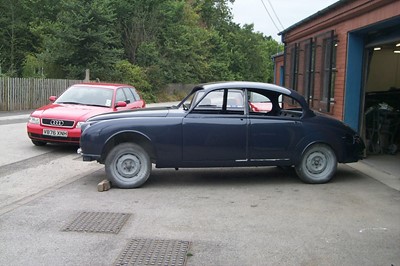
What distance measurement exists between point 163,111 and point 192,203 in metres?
1.71

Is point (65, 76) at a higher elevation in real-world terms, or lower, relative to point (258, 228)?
higher

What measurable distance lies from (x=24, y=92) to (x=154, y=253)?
19.0 m

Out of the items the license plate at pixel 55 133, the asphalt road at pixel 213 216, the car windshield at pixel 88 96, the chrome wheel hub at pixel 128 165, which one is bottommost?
the asphalt road at pixel 213 216

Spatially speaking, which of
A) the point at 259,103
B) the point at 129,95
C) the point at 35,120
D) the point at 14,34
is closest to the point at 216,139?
the point at 259,103

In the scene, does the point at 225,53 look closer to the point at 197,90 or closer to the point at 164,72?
the point at 164,72

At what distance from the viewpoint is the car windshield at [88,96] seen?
11.4 m

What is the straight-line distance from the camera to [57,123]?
10164 millimetres

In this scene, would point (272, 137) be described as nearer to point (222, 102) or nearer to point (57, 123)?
point (222, 102)

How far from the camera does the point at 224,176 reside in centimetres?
802

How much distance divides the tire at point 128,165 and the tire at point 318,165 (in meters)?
2.44

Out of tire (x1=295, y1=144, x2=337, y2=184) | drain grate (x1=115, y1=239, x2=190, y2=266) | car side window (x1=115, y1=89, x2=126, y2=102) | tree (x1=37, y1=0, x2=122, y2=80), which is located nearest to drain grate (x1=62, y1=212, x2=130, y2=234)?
drain grate (x1=115, y1=239, x2=190, y2=266)

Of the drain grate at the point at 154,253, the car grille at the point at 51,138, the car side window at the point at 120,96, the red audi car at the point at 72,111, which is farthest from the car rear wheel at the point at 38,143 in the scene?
the drain grate at the point at 154,253

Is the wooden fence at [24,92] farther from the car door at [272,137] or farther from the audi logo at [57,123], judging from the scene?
the car door at [272,137]

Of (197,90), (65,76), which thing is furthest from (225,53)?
(197,90)
